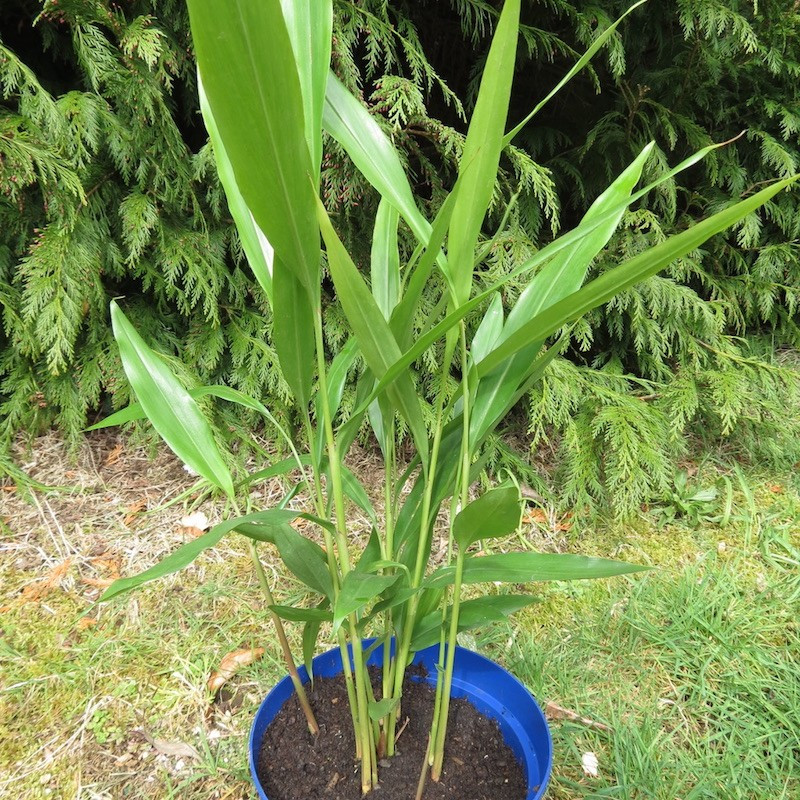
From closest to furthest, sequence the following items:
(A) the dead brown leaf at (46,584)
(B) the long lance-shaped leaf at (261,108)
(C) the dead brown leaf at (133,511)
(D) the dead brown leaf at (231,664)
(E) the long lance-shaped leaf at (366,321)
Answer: (B) the long lance-shaped leaf at (261,108), (E) the long lance-shaped leaf at (366,321), (D) the dead brown leaf at (231,664), (A) the dead brown leaf at (46,584), (C) the dead brown leaf at (133,511)

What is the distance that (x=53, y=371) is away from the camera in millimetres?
1254

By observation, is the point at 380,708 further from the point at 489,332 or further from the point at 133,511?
the point at 133,511

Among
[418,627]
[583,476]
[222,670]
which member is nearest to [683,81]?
[583,476]

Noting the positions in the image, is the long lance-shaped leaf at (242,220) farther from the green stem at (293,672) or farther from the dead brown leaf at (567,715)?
the dead brown leaf at (567,715)

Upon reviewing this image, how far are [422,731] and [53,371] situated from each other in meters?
1.00

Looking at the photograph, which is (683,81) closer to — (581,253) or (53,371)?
(581,253)

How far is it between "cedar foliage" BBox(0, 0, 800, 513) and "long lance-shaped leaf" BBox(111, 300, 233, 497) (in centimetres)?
73

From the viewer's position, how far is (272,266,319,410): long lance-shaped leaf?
0.49 m

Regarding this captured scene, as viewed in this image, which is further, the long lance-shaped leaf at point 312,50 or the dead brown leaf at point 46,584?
the dead brown leaf at point 46,584

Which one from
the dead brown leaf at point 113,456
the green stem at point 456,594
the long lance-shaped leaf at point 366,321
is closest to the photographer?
the long lance-shaped leaf at point 366,321

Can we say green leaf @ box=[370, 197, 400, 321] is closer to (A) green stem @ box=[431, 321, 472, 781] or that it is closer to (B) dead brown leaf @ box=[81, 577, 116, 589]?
(A) green stem @ box=[431, 321, 472, 781]

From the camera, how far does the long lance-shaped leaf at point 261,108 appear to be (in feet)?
1.02

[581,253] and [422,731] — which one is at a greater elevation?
[581,253]

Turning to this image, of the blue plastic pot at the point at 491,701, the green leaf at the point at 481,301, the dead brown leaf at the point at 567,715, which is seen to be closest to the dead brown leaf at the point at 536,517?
the dead brown leaf at the point at 567,715
